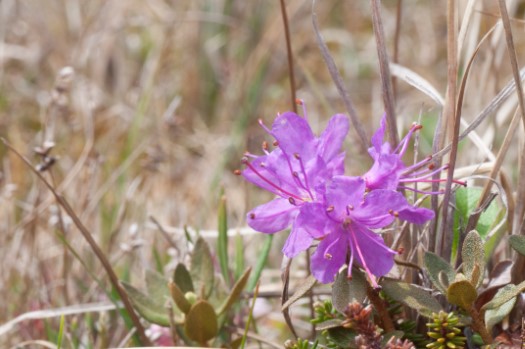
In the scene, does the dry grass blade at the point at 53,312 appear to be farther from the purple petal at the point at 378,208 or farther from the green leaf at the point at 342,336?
the purple petal at the point at 378,208

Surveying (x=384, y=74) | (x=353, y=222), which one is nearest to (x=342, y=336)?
(x=353, y=222)

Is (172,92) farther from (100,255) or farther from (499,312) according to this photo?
(499,312)

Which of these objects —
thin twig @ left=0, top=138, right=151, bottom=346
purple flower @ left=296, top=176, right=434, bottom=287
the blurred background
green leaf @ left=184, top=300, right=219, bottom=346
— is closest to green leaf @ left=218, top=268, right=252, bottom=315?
green leaf @ left=184, top=300, right=219, bottom=346

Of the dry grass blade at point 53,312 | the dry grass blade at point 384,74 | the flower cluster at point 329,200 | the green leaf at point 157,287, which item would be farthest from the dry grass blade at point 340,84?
the dry grass blade at point 53,312

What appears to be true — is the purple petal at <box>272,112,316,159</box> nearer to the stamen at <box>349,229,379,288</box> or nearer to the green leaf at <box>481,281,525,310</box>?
the stamen at <box>349,229,379,288</box>

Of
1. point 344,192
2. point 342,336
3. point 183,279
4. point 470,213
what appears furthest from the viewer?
point 183,279
